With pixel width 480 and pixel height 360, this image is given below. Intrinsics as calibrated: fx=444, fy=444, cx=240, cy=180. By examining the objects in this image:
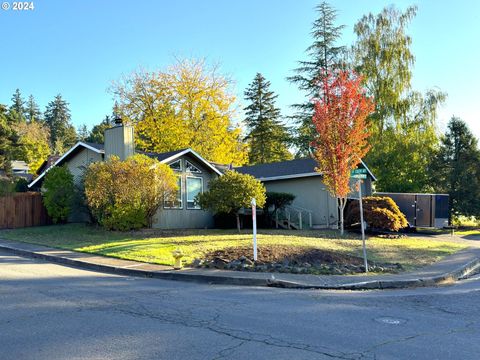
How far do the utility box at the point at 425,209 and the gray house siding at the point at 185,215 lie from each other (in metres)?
12.6

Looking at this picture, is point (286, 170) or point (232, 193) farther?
point (286, 170)

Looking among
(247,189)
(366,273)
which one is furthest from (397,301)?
(247,189)

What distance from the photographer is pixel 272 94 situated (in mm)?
56500

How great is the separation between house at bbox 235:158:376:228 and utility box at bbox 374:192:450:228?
3.97m

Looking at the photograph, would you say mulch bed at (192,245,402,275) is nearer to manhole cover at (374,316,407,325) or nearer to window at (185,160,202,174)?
manhole cover at (374,316,407,325)

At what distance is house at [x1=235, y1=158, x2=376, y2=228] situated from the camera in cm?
2598

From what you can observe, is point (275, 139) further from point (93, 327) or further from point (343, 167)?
point (93, 327)

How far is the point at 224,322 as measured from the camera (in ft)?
21.3

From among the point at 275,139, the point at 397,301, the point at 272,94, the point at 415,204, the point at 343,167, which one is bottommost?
the point at 397,301

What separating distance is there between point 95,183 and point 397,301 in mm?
12958

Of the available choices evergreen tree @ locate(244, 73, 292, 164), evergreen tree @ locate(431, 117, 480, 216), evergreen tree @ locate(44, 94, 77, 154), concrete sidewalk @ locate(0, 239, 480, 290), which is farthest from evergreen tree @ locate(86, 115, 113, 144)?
concrete sidewalk @ locate(0, 239, 480, 290)

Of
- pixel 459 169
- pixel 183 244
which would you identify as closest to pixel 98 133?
pixel 459 169

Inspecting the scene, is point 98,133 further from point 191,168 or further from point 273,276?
point 273,276

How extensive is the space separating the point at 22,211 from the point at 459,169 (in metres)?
29.6
